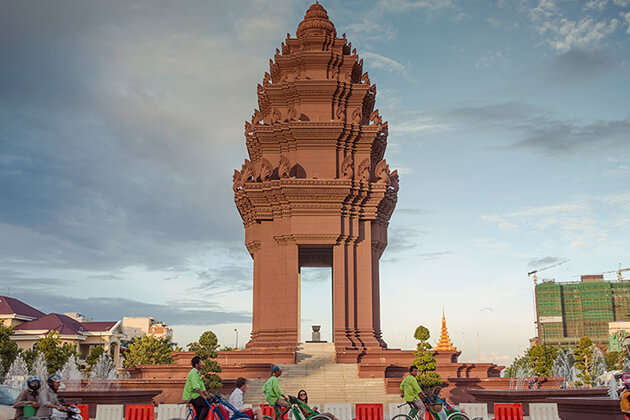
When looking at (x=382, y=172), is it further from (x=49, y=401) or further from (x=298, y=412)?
(x=49, y=401)

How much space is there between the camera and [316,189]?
3331 centimetres

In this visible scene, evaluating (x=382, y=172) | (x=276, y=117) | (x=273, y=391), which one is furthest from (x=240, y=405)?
(x=276, y=117)

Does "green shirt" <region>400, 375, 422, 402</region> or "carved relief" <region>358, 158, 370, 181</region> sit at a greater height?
"carved relief" <region>358, 158, 370, 181</region>

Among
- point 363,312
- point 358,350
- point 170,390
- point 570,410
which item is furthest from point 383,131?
point 570,410

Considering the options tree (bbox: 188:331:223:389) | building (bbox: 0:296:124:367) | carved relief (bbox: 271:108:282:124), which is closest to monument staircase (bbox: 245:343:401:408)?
tree (bbox: 188:331:223:389)

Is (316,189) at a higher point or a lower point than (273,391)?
higher

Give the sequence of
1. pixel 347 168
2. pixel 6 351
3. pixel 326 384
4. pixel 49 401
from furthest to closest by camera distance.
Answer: pixel 6 351 < pixel 347 168 < pixel 326 384 < pixel 49 401

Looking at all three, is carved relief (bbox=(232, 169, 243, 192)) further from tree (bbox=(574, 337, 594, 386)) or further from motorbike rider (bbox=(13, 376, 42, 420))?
tree (bbox=(574, 337, 594, 386))

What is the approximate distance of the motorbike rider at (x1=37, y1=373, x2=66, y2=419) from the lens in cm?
1154

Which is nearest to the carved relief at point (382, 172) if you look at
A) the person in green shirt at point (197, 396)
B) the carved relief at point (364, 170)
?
the carved relief at point (364, 170)

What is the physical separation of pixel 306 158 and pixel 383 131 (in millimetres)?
5397

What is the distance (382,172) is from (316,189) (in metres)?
4.30

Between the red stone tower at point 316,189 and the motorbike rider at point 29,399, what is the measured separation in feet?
67.1

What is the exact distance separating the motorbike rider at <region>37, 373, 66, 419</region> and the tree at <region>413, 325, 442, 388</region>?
49.3ft
